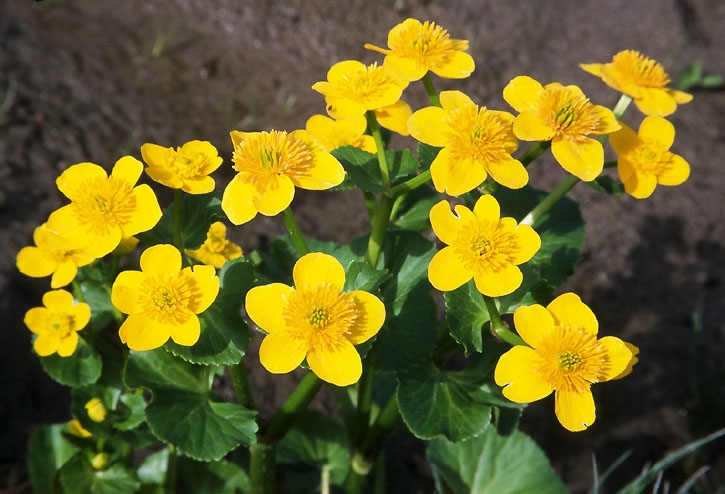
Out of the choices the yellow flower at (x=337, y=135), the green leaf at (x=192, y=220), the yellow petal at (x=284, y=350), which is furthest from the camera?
the yellow flower at (x=337, y=135)

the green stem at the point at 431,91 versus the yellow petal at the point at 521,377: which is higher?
the green stem at the point at 431,91

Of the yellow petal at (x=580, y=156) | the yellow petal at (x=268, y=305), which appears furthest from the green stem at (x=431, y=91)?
the yellow petal at (x=268, y=305)

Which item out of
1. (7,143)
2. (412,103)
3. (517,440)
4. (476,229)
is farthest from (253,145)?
(412,103)

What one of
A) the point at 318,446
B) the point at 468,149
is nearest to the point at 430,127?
the point at 468,149

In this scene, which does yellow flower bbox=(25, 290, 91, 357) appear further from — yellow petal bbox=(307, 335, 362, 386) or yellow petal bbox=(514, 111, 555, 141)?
yellow petal bbox=(514, 111, 555, 141)

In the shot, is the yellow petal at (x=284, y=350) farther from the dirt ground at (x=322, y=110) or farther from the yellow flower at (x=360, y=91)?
the dirt ground at (x=322, y=110)
